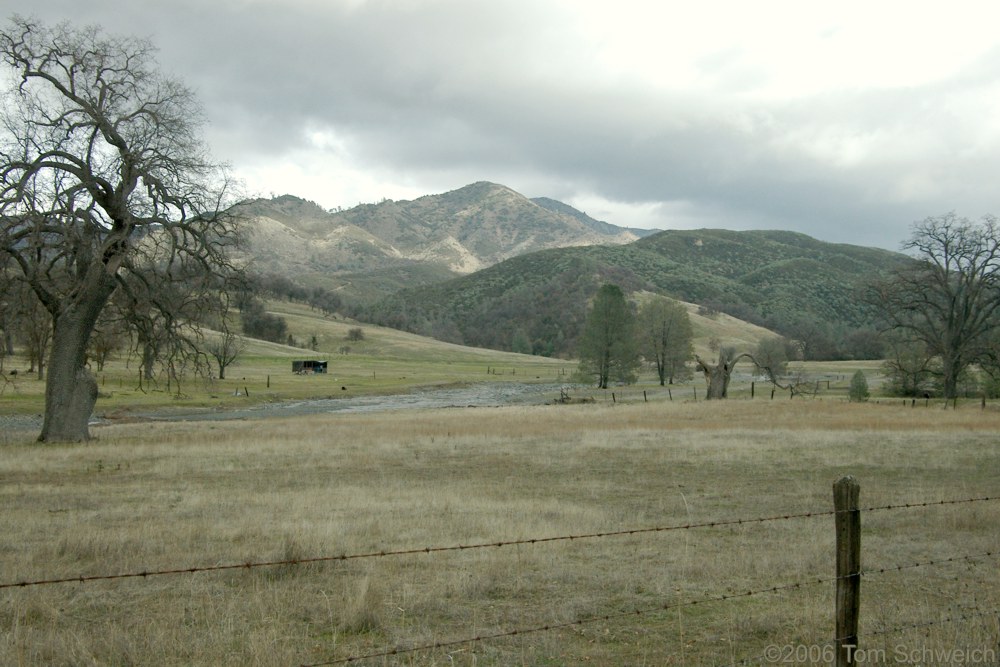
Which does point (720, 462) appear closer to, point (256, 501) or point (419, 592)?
point (256, 501)

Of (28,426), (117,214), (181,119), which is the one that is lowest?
(28,426)

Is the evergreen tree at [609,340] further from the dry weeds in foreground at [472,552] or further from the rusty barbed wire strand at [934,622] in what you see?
the rusty barbed wire strand at [934,622]

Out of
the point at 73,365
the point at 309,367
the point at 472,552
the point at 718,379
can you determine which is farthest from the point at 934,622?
the point at 309,367

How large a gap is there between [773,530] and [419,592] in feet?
20.0

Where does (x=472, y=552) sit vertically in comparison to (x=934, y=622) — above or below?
below

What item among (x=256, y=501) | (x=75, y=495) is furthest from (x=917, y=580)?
(x=75, y=495)

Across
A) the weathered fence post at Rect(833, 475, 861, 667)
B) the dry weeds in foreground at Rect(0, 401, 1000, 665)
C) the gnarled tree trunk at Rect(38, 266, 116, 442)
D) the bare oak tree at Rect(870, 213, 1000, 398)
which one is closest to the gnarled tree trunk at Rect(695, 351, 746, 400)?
the bare oak tree at Rect(870, 213, 1000, 398)

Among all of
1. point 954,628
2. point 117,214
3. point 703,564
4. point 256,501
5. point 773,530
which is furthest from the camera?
point 117,214

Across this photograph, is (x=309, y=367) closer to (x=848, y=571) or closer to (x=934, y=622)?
(x=934, y=622)

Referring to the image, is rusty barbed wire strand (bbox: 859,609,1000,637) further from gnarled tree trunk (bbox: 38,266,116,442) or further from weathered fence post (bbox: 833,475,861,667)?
gnarled tree trunk (bbox: 38,266,116,442)

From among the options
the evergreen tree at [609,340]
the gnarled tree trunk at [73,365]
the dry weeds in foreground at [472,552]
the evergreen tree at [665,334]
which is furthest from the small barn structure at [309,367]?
the dry weeds in foreground at [472,552]

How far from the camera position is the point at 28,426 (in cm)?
3772

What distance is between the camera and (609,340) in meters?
75.9

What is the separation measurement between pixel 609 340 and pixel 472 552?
218 ft
